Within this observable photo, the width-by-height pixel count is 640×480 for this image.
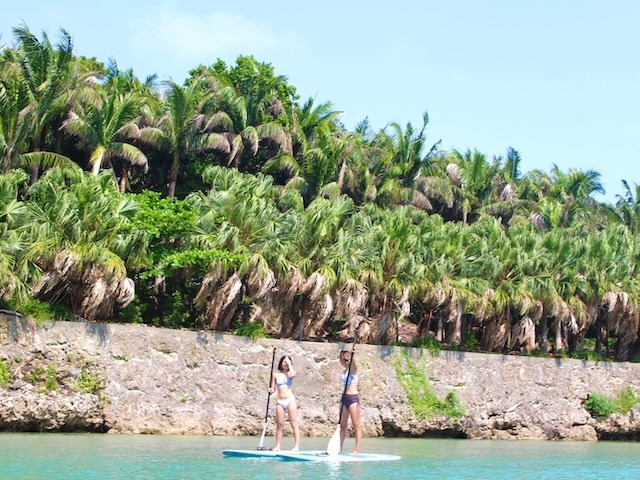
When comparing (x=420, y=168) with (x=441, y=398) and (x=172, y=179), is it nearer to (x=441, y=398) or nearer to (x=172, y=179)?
(x=172, y=179)

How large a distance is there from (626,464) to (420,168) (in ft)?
95.9

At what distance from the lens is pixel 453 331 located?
32.5 metres

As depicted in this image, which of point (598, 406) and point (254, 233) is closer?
point (254, 233)

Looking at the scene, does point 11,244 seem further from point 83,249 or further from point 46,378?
point 46,378

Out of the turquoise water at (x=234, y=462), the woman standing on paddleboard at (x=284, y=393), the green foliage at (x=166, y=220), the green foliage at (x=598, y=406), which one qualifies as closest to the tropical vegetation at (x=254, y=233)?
the green foliage at (x=166, y=220)

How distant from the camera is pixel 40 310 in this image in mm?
22812

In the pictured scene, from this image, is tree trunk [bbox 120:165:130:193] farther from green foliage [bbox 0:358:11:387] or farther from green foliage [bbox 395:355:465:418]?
green foliage [bbox 0:358:11:387]

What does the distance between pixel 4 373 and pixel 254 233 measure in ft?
27.3

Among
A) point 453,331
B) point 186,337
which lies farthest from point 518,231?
point 186,337

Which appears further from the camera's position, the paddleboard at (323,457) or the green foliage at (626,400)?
the green foliage at (626,400)

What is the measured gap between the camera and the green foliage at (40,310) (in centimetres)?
2253

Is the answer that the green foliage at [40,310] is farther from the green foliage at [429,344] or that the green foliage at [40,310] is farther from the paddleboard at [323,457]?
the green foliage at [429,344]

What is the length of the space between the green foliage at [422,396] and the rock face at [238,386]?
187 millimetres

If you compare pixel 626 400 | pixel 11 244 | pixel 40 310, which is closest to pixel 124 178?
pixel 40 310
